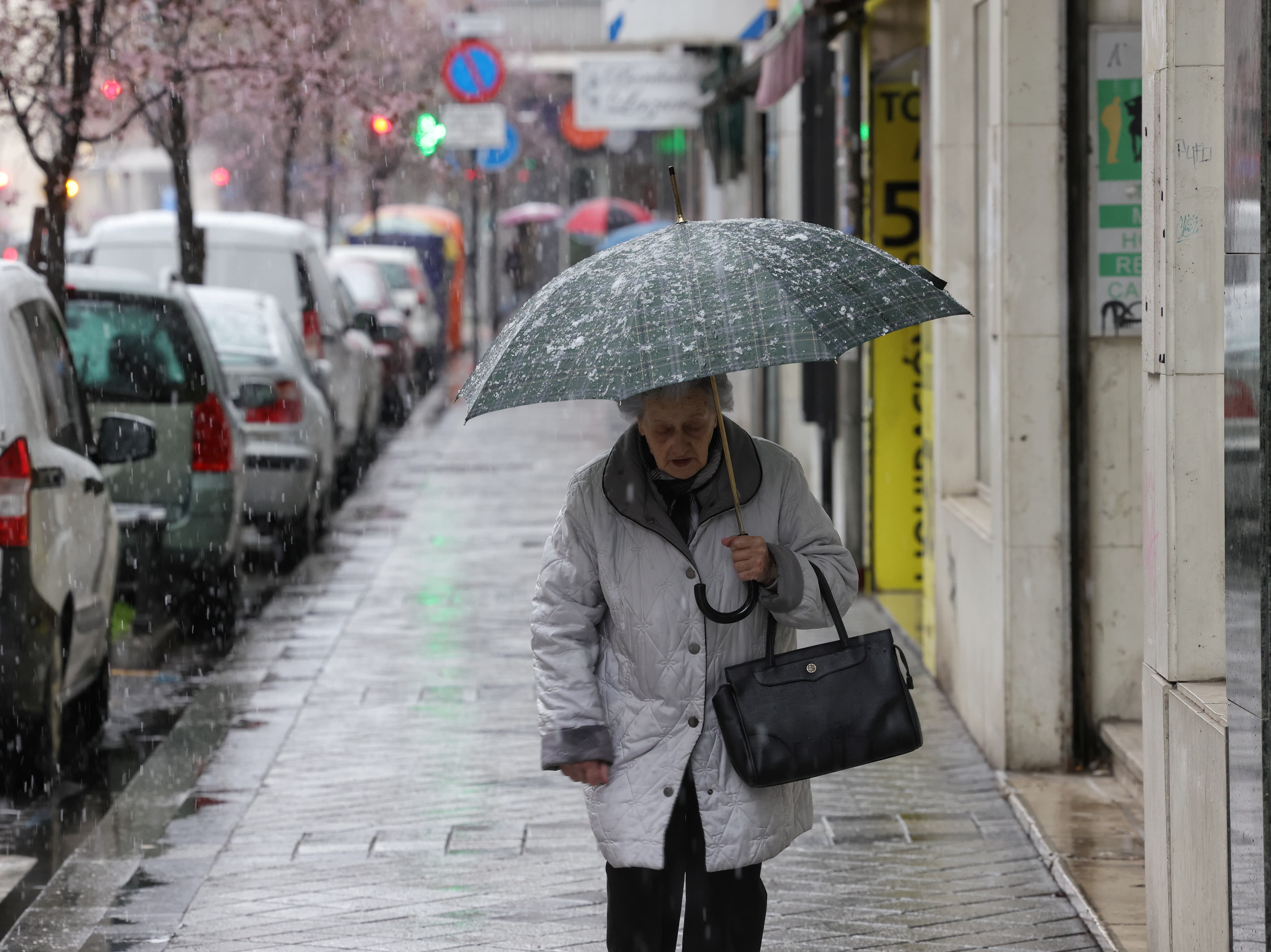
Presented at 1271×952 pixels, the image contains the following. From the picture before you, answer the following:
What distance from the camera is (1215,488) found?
445cm

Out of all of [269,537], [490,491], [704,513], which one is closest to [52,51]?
[269,537]

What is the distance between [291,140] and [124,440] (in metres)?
13.5

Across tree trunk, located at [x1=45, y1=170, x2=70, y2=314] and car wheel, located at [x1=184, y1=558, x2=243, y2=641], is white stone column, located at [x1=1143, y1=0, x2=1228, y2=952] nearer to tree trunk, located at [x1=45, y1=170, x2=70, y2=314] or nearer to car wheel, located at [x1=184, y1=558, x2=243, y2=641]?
tree trunk, located at [x1=45, y1=170, x2=70, y2=314]

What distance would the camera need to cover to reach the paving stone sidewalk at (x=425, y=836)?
5250 mm

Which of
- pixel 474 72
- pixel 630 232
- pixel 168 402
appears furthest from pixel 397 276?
pixel 168 402

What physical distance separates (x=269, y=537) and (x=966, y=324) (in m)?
5.98

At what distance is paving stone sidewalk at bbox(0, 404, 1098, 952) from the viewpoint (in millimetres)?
5250

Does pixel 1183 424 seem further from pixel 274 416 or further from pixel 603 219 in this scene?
pixel 603 219

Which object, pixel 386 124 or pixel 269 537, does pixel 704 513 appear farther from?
pixel 386 124

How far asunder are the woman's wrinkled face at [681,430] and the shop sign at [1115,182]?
10.0 ft

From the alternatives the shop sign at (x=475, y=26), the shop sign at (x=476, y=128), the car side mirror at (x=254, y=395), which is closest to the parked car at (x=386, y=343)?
the shop sign at (x=476, y=128)

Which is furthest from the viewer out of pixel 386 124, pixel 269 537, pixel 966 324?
pixel 386 124

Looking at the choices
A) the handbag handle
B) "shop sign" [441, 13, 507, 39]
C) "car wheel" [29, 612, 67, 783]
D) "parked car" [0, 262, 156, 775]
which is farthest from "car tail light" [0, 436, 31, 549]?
"shop sign" [441, 13, 507, 39]

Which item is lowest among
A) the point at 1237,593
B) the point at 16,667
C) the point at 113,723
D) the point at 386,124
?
the point at 113,723
